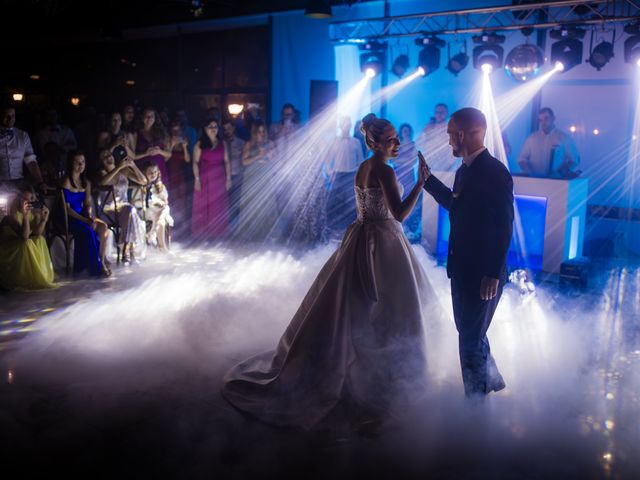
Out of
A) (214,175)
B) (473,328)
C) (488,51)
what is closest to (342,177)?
(214,175)

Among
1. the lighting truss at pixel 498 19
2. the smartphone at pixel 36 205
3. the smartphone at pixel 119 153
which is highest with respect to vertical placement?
the lighting truss at pixel 498 19

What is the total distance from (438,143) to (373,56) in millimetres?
1652

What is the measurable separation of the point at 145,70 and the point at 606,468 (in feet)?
39.8

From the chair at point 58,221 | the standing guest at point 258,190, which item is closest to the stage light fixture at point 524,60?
the standing guest at point 258,190

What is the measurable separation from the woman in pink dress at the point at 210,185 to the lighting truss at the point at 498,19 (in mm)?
2538

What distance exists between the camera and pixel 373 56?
361 inches

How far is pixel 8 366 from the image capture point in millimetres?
4141

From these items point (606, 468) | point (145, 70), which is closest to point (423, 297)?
point (606, 468)

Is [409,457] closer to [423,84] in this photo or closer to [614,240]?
[614,240]

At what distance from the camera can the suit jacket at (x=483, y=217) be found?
3.13m

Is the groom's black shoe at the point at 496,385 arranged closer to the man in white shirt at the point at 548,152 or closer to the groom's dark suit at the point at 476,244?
the groom's dark suit at the point at 476,244

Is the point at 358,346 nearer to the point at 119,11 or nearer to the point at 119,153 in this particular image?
the point at 119,153

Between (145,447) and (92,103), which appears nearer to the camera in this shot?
(145,447)

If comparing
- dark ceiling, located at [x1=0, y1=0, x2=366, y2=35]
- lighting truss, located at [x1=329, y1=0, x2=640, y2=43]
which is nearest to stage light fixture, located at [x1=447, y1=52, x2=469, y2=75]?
lighting truss, located at [x1=329, y1=0, x2=640, y2=43]
